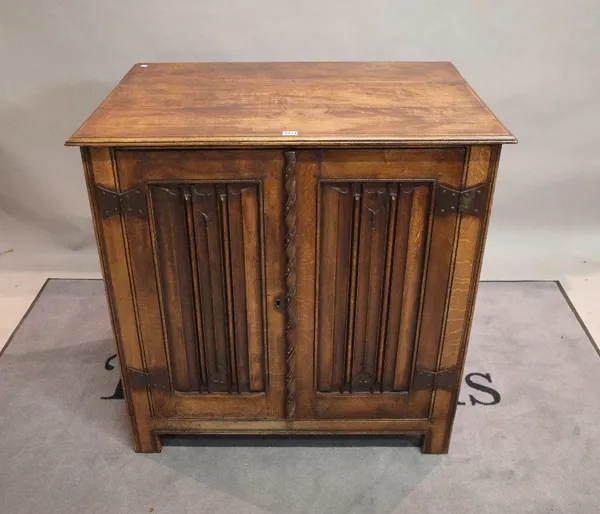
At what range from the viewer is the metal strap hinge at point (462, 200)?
59.4 inches

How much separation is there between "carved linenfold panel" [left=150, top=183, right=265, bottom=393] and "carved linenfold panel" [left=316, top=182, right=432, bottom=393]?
0.17m

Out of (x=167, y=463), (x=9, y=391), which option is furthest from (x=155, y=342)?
(x=9, y=391)

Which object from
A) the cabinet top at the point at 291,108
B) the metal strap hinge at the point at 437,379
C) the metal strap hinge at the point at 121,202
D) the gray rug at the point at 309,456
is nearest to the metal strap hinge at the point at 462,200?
the cabinet top at the point at 291,108

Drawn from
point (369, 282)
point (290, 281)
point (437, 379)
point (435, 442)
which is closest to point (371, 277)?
point (369, 282)

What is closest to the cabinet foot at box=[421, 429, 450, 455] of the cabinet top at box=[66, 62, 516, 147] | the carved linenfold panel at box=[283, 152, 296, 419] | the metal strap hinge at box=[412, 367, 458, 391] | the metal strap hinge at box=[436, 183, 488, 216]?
the metal strap hinge at box=[412, 367, 458, 391]

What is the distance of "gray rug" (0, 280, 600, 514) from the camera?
181 centimetres

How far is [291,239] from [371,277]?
23 centimetres

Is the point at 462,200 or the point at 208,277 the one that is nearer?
the point at 462,200

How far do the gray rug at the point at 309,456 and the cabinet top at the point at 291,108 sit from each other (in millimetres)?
944

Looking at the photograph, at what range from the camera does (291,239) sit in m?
1.56

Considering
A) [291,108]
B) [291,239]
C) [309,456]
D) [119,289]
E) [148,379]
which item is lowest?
[309,456]

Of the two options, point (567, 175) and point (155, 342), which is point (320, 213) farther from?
point (567, 175)

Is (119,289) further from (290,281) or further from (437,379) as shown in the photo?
(437,379)

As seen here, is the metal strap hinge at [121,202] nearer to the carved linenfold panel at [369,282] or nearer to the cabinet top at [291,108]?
the cabinet top at [291,108]
